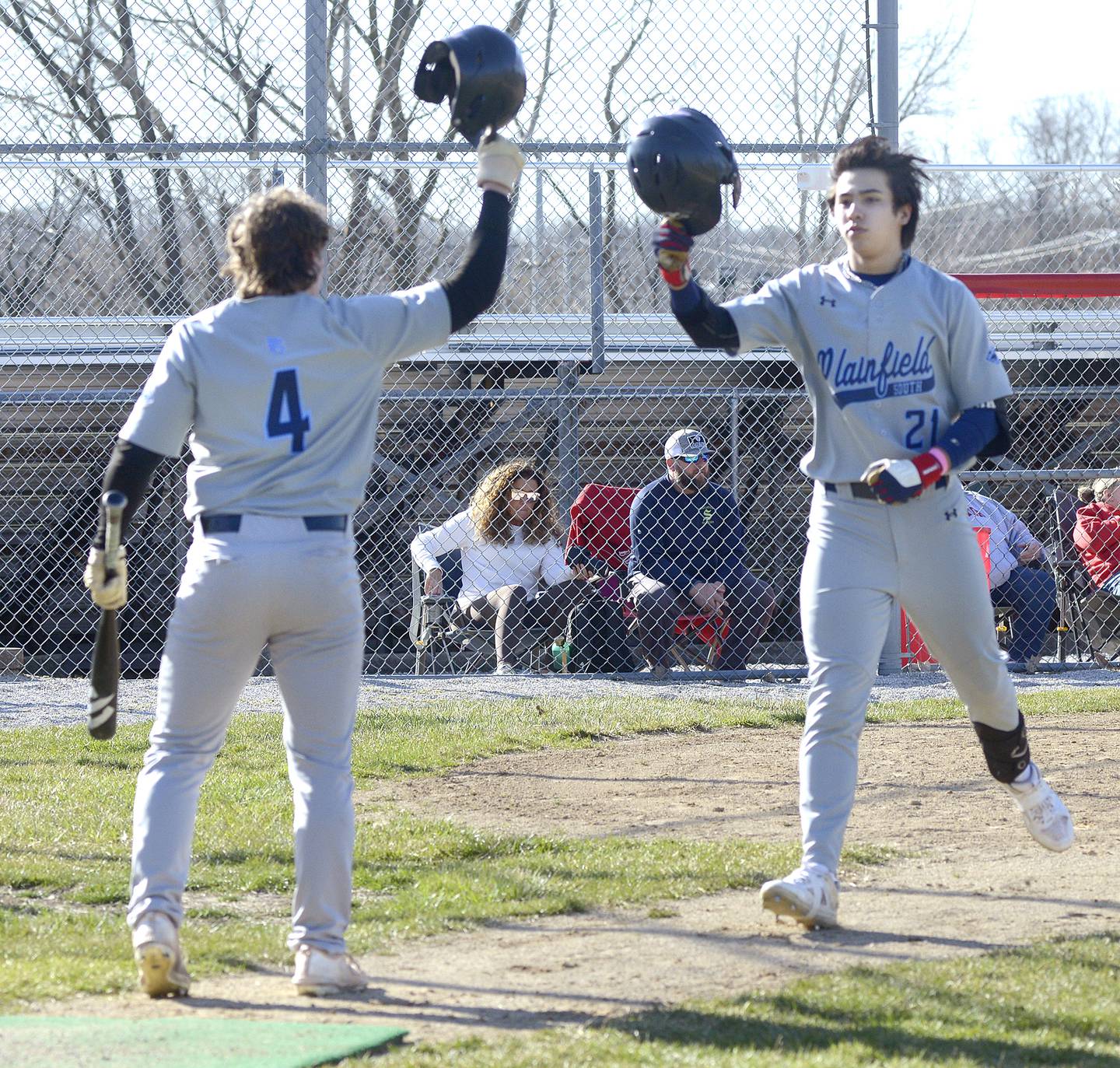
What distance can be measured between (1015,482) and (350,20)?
657 centimetres

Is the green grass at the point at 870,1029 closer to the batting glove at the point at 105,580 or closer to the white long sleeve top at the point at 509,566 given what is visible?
the batting glove at the point at 105,580

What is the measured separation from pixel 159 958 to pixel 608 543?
21.9ft

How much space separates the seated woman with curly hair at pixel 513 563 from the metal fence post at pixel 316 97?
7.07 feet

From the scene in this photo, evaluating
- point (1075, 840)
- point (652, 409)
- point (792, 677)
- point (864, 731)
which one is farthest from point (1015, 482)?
point (1075, 840)

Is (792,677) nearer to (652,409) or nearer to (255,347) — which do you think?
(652,409)

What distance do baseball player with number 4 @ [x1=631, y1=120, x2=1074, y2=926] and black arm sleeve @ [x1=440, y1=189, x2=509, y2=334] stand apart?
24.9 inches

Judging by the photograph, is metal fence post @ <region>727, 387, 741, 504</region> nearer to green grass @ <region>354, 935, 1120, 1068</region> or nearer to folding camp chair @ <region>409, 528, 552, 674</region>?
folding camp chair @ <region>409, 528, 552, 674</region>

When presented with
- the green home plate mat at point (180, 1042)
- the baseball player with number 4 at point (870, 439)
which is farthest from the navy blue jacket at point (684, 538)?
the green home plate mat at point (180, 1042)

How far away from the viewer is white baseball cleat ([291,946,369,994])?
349 centimetres

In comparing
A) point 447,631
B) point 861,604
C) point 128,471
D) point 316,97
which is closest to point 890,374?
point 861,604

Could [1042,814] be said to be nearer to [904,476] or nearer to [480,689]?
[904,476]

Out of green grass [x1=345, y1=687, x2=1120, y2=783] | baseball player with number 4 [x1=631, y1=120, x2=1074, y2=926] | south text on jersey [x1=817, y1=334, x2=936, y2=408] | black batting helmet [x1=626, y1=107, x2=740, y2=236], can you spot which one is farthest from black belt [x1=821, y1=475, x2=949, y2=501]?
green grass [x1=345, y1=687, x2=1120, y2=783]

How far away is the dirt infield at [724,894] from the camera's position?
11.6 ft

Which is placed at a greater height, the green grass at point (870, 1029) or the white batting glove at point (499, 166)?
the white batting glove at point (499, 166)
